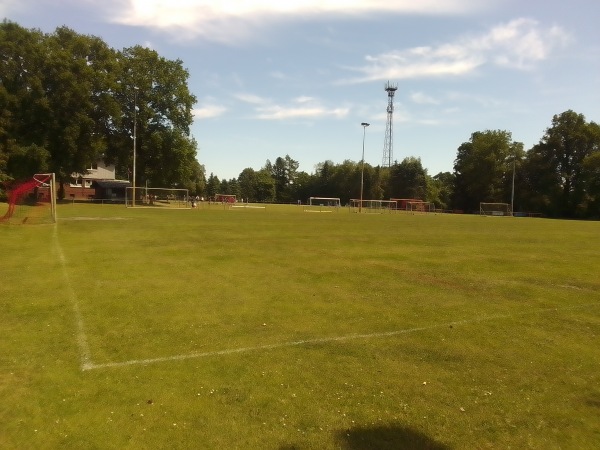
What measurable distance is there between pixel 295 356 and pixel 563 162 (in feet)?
316

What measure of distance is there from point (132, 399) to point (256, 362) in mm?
1670

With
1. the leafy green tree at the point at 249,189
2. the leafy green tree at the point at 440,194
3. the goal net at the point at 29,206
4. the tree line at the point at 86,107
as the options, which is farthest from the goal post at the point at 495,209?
the leafy green tree at the point at 249,189

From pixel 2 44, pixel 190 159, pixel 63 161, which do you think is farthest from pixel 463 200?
pixel 2 44

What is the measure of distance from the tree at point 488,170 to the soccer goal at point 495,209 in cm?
877

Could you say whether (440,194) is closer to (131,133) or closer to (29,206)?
(131,133)

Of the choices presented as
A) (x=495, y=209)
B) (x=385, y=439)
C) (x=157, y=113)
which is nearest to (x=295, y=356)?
(x=385, y=439)

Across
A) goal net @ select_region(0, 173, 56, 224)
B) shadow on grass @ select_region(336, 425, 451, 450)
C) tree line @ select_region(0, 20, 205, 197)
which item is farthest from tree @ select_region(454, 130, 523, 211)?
shadow on grass @ select_region(336, 425, 451, 450)

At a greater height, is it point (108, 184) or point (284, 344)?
point (108, 184)

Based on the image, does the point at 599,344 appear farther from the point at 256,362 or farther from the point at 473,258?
the point at 473,258

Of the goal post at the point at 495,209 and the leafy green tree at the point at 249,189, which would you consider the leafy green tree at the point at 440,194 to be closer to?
the goal post at the point at 495,209

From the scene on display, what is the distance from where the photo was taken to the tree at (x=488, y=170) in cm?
9581

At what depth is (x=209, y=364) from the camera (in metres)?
6.21

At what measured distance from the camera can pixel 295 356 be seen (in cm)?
652

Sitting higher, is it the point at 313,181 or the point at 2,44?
the point at 2,44
